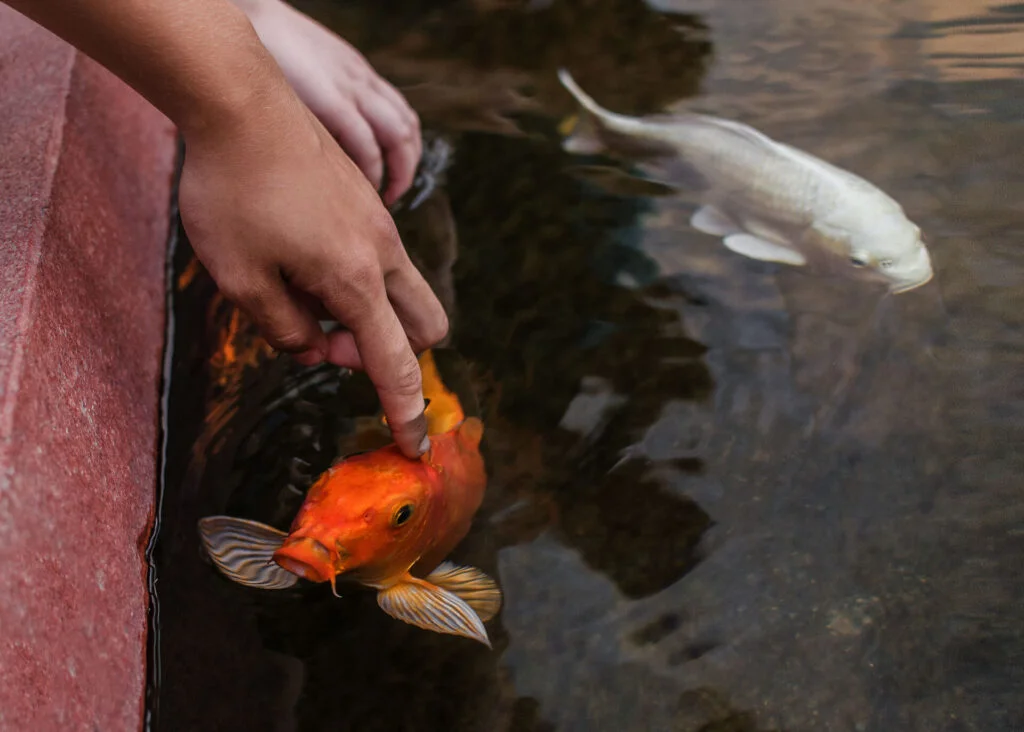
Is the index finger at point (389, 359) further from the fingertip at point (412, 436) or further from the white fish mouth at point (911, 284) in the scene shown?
the white fish mouth at point (911, 284)

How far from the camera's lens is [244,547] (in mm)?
1931

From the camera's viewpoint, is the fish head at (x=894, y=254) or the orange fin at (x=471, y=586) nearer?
the orange fin at (x=471, y=586)

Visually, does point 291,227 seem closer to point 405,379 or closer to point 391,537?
point 405,379

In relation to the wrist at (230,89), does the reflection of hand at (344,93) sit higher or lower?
lower

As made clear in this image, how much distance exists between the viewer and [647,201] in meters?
3.08

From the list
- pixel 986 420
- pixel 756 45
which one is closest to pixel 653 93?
pixel 756 45

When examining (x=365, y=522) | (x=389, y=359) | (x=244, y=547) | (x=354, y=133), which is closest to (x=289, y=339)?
(x=389, y=359)

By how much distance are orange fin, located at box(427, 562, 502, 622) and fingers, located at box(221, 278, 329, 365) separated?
54 centimetres

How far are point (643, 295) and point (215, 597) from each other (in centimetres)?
142

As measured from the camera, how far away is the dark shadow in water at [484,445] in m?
1.93

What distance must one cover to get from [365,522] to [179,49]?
0.88 meters

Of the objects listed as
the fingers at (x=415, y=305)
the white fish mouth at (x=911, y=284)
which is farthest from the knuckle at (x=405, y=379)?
the white fish mouth at (x=911, y=284)

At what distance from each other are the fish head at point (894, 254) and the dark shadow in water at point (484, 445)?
0.59 meters

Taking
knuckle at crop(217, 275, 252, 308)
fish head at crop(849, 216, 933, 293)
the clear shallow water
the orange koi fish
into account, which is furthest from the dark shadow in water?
knuckle at crop(217, 275, 252, 308)
